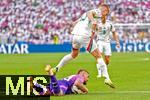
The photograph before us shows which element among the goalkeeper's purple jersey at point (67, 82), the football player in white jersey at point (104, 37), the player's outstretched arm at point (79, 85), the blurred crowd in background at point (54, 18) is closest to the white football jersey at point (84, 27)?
the player's outstretched arm at point (79, 85)

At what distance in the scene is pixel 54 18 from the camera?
185 feet

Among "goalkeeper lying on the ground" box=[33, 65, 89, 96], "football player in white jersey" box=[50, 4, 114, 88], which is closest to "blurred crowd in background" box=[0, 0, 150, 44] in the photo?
"football player in white jersey" box=[50, 4, 114, 88]

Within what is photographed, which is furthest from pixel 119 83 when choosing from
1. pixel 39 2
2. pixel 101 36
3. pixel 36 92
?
pixel 39 2

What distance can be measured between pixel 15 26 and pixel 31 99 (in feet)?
137

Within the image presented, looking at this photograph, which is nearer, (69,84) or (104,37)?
(69,84)

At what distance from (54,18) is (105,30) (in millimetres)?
33968

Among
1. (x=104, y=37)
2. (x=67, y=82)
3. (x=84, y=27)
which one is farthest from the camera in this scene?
(x=104, y=37)

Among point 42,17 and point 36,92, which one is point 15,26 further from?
point 36,92

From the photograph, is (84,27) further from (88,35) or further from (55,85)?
(55,85)

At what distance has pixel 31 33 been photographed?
54.6 metres

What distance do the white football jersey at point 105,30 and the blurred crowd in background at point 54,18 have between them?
2964 cm

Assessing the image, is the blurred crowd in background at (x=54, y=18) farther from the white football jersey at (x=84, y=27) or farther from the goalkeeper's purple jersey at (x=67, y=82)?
the goalkeeper's purple jersey at (x=67, y=82)

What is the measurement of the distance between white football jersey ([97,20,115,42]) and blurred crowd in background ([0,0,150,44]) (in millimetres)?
29638

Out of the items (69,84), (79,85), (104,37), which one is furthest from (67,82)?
(104,37)
